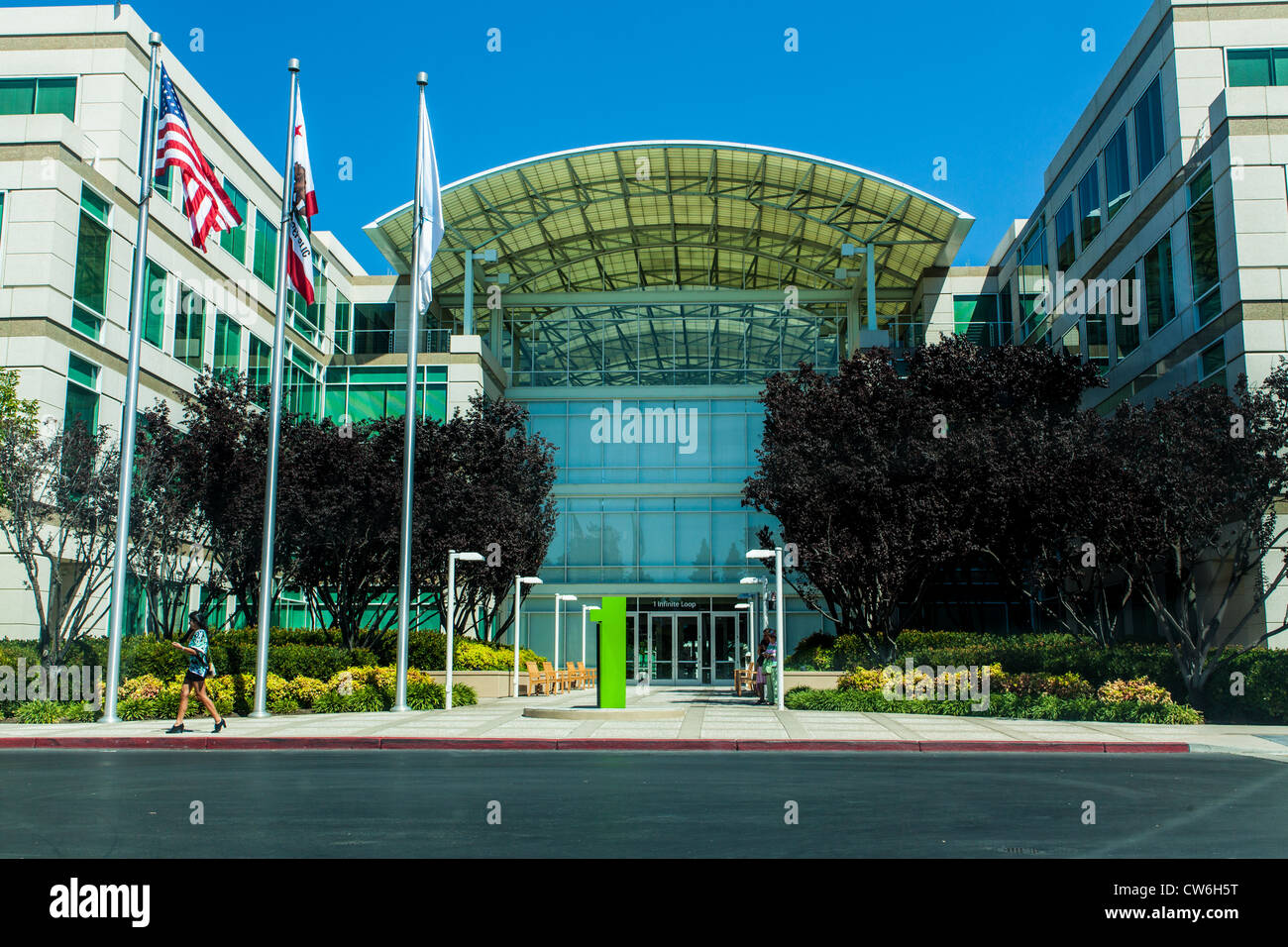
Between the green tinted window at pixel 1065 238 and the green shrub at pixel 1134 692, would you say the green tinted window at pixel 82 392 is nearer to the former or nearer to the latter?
the green shrub at pixel 1134 692

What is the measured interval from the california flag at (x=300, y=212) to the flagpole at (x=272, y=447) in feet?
0.35

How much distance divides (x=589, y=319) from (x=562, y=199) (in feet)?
18.4

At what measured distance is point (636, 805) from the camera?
9.51 m

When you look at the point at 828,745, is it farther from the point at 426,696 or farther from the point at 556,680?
the point at 556,680

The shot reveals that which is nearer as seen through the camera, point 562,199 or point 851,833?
point 851,833

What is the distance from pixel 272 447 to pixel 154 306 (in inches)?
487

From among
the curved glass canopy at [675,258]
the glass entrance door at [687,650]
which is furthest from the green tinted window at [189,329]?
the glass entrance door at [687,650]

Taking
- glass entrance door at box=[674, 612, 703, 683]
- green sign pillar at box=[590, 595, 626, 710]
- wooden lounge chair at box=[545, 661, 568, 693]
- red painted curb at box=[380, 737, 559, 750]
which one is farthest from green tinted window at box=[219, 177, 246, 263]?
red painted curb at box=[380, 737, 559, 750]

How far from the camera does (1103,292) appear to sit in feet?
108

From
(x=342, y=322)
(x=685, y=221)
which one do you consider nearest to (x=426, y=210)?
(x=342, y=322)

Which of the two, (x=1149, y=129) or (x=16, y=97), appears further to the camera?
(x=1149, y=129)

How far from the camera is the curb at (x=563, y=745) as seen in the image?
15.8 metres

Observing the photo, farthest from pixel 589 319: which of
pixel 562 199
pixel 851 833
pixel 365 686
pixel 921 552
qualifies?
pixel 851 833
